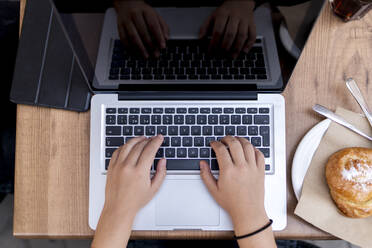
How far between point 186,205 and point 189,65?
10.7 inches

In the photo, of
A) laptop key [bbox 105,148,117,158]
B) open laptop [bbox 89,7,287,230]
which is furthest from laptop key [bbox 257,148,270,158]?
laptop key [bbox 105,148,117,158]

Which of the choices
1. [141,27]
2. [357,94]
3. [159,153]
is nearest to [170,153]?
[159,153]

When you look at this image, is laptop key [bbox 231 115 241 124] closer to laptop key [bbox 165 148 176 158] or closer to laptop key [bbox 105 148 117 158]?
laptop key [bbox 165 148 176 158]

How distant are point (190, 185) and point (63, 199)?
10.4 inches

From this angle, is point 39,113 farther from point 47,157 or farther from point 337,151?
point 337,151

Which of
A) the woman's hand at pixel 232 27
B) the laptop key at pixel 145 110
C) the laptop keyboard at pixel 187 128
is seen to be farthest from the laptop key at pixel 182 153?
the woman's hand at pixel 232 27

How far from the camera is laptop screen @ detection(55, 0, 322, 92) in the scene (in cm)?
42

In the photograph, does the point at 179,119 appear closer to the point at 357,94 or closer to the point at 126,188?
the point at 126,188

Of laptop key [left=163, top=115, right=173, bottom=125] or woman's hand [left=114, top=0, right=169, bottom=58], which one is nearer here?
woman's hand [left=114, top=0, right=169, bottom=58]

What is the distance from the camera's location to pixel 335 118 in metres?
0.57

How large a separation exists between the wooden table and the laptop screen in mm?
91

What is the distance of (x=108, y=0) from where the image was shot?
1.32ft

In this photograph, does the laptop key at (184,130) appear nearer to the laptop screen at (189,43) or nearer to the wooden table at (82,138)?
the laptop screen at (189,43)

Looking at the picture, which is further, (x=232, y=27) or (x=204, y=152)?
(x=204, y=152)
